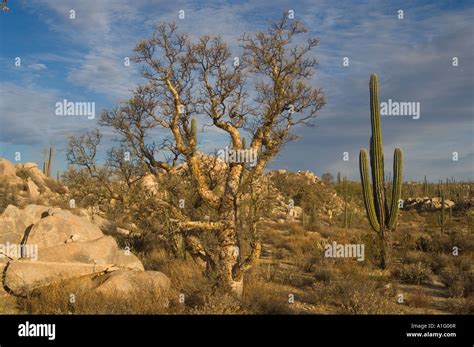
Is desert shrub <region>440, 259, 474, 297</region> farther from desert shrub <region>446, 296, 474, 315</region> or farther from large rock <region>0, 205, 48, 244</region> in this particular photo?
large rock <region>0, 205, 48, 244</region>

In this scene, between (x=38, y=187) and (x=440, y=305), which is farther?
(x=38, y=187)

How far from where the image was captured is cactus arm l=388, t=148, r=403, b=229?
1575 cm

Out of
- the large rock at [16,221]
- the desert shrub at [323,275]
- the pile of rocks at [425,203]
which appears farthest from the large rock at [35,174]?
the pile of rocks at [425,203]

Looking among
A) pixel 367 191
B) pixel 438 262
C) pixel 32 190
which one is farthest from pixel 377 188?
pixel 32 190

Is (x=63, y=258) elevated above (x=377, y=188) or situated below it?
below

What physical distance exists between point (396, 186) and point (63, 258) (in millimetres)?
11666

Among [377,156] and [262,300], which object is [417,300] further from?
[377,156]

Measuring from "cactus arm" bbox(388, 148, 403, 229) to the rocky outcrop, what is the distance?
30.7 ft

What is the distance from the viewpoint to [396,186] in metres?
16.1

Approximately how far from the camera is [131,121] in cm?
1056

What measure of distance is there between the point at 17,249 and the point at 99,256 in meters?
2.11
